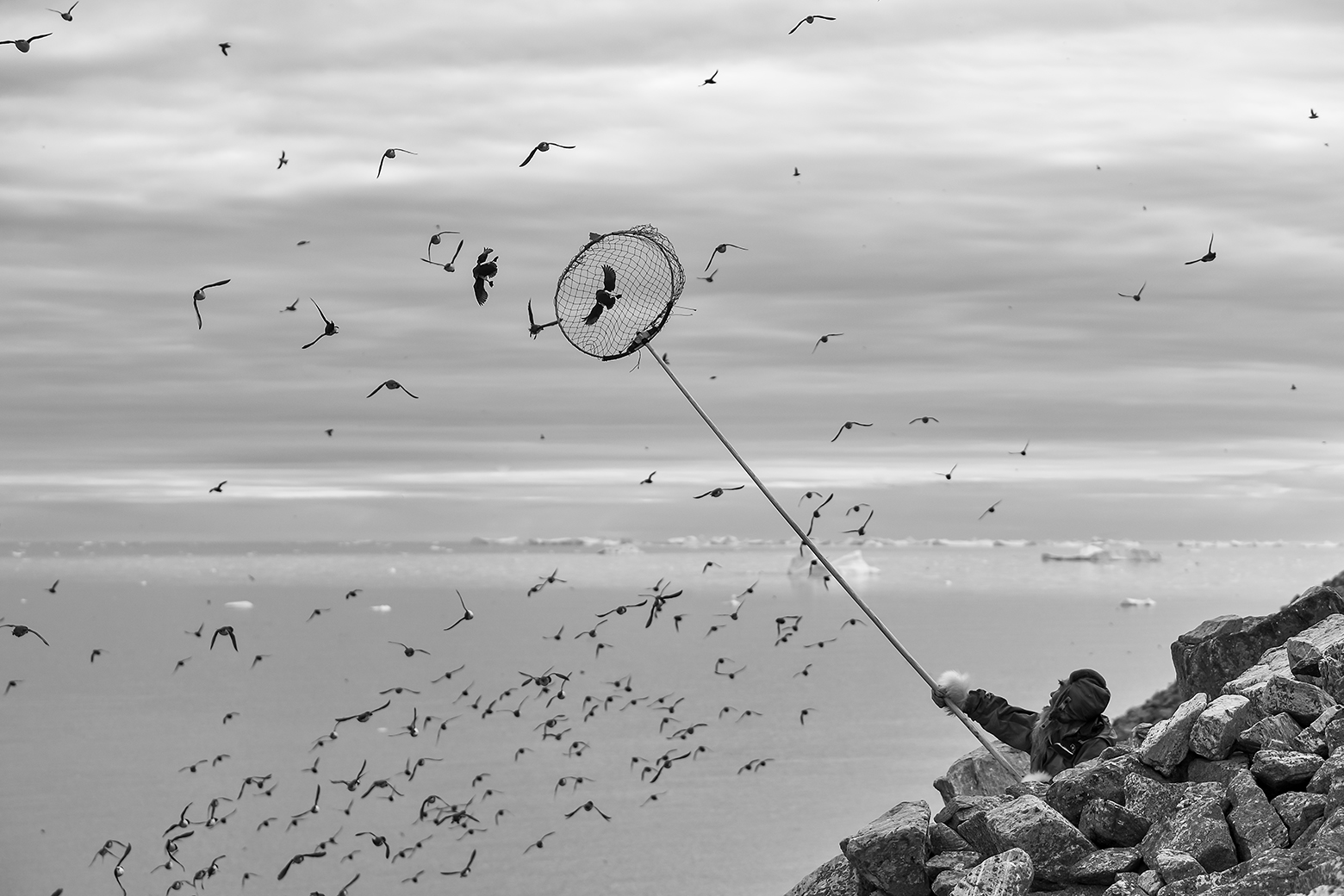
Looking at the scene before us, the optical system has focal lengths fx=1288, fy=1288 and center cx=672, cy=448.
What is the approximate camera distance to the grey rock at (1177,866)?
7.77m

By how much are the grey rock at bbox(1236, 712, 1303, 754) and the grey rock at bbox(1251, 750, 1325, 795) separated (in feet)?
0.31

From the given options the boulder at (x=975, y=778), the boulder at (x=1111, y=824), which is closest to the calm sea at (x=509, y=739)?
the boulder at (x=975, y=778)

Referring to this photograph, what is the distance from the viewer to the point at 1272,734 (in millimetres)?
8570

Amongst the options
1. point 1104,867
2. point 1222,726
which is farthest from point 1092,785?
point 1222,726

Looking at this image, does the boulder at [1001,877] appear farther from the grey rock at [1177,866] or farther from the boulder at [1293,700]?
the boulder at [1293,700]

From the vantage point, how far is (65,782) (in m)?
41.7

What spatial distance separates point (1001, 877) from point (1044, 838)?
59 centimetres

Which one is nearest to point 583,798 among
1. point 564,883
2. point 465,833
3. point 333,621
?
point 465,833

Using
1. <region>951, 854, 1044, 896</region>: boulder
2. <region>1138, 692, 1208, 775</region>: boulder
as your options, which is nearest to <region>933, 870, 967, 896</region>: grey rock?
<region>951, 854, 1044, 896</region>: boulder

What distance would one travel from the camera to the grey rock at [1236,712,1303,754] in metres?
8.55

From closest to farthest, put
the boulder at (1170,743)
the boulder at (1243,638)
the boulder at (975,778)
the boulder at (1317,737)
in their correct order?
the boulder at (1317,737)
the boulder at (1170,743)
the boulder at (1243,638)
the boulder at (975,778)

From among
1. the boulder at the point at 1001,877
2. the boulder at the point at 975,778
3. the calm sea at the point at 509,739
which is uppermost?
the boulder at the point at 1001,877

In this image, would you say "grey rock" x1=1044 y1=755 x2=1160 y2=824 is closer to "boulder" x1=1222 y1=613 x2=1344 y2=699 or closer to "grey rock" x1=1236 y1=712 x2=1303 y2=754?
"grey rock" x1=1236 y1=712 x2=1303 y2=754

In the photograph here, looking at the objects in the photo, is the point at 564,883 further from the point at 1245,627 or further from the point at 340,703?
the point at 340,703
